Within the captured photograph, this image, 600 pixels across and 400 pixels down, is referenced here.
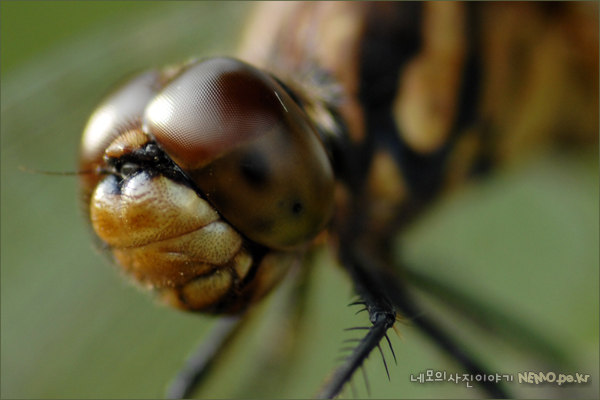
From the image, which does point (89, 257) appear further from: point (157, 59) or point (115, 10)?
point (115, 10)

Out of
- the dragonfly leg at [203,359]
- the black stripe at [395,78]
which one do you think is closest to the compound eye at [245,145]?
the black stripe at [395,78]

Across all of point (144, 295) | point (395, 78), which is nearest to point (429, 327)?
point (395, 78)

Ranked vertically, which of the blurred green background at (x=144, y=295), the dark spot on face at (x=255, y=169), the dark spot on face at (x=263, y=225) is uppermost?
the dark spot on face at (x=255, y=169)

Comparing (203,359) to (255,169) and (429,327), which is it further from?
(255,169)

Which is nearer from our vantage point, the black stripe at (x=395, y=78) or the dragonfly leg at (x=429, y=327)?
the dragonfly leg at (x=429, y=327)

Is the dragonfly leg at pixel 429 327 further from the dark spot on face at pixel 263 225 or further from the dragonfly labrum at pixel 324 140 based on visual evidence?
the dark spot on face at pixel 263 225

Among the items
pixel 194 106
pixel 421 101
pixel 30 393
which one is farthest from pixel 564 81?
pixel 30 393

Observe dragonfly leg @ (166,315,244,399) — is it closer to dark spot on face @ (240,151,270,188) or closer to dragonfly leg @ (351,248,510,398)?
dragonfly leg @ (351,248,510,398)
